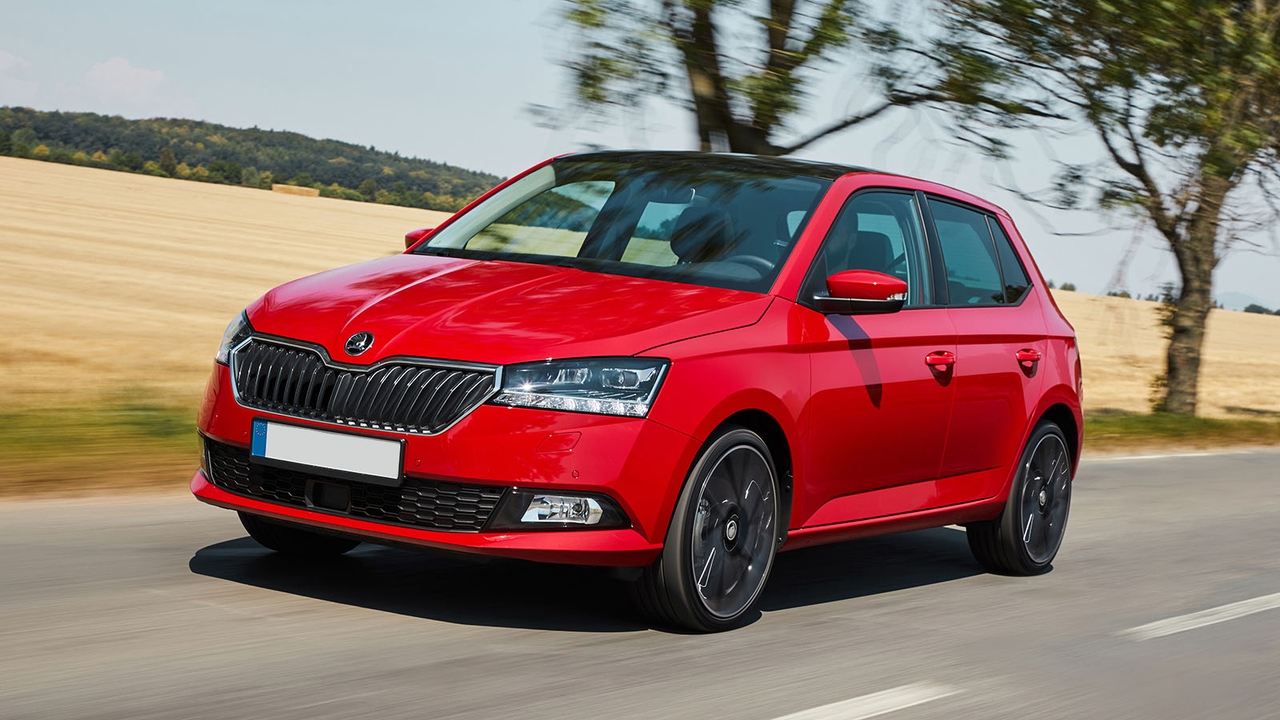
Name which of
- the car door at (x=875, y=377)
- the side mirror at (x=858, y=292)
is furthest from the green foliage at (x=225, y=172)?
the side mirror at (x=858, y=292)

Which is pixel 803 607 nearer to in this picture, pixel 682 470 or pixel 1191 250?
pixel 682 470

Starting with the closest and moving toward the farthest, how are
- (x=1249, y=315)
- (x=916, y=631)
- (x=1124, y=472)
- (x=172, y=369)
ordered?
1. (x=916, y=631)
2. (x=1124, y=472)
3. (x=172, y=369)
4. (x=1249, y=315)

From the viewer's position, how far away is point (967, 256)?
701cm

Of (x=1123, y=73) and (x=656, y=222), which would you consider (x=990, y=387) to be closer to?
(x=656, y=222)

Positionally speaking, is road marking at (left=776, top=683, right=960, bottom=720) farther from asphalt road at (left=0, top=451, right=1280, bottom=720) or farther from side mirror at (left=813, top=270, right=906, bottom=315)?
side mirror at (left=813, top=270, right=906, bottom=315)

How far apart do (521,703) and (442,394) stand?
3.38 ft

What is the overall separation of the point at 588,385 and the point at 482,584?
1369 mm

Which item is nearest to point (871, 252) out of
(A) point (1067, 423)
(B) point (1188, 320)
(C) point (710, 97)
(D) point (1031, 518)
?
(D) point (1031, 518)

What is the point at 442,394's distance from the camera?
15.7 feet

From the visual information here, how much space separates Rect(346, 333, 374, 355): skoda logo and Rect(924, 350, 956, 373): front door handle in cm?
246

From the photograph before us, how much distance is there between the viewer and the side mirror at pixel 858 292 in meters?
5.64

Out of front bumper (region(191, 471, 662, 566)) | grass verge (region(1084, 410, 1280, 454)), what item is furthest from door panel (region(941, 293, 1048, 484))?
grass verge (region(1084, 410, 1280, 454))

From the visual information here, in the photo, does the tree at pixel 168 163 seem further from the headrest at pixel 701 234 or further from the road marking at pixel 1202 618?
the road marking at pixel 1202 618

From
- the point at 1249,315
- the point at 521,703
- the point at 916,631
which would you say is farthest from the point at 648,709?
the point at 1249,315
